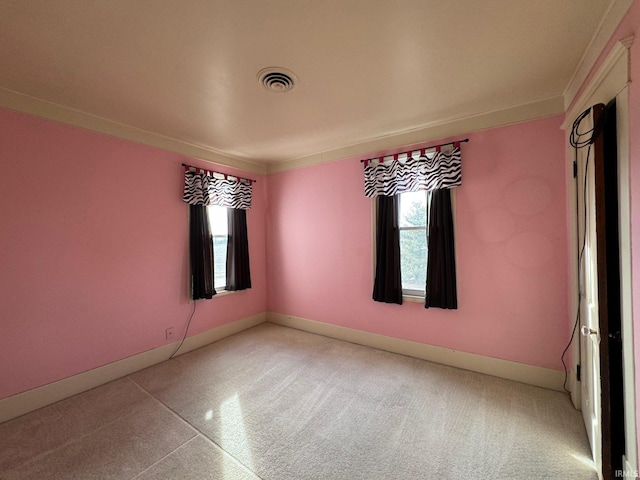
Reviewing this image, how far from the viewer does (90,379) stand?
8.24ft

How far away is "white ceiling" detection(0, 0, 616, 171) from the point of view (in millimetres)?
1389

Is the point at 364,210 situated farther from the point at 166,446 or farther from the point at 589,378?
the point at 166,446

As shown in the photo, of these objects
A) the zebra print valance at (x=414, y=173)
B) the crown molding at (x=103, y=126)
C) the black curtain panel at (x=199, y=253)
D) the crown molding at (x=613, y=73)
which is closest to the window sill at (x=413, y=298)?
the zebra print valance at (x=414, y=173)

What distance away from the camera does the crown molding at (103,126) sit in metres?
2.14

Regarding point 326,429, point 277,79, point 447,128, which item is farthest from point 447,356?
point 277,79

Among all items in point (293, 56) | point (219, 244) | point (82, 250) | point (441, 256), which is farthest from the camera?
point (219, 244)

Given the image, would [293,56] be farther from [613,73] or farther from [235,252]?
[235,252]

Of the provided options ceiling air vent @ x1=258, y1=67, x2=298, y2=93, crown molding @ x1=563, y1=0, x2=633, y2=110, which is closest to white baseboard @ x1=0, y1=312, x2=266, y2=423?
ceiling air vent @ x1=258, y1=67, x2=298, y2=93

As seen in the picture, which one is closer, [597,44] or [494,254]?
[597,44]

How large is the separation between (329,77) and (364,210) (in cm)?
171

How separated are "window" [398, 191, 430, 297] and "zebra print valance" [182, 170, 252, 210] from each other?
220cm

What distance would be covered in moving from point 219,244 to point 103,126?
1.78 m

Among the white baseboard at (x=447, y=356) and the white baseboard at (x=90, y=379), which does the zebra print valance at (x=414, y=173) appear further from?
the white baseboard at (x=90, y=379)

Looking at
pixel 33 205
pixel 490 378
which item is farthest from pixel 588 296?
pixel 33 205
